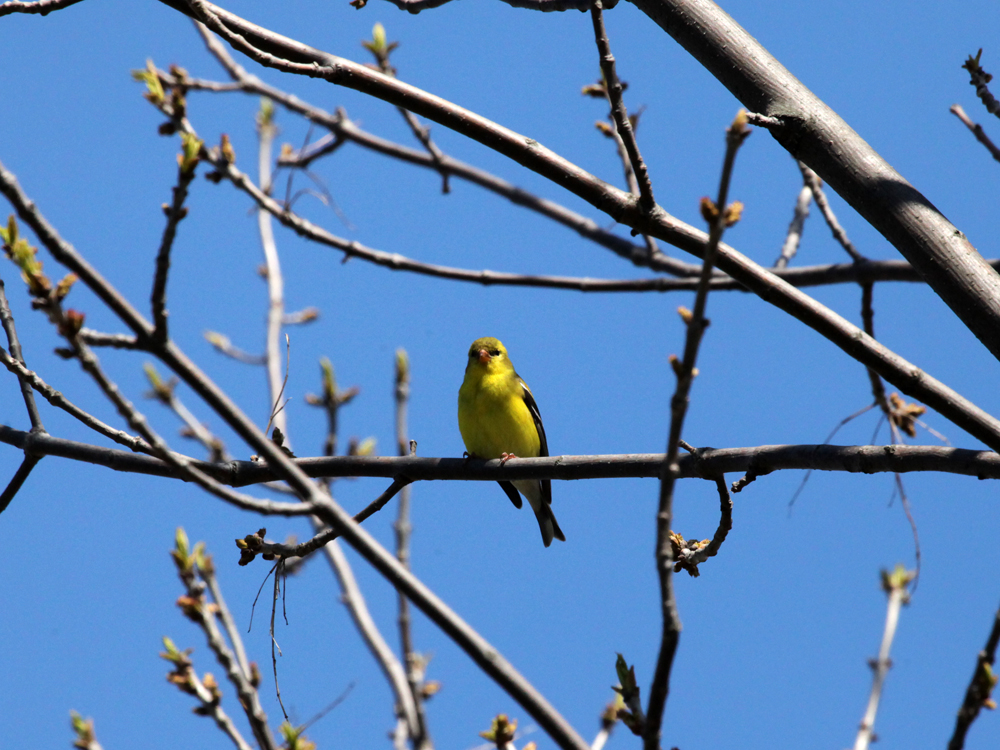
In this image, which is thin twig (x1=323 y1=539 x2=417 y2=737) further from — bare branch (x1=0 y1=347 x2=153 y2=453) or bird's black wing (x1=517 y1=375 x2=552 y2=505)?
bare branch (x1=0 y1=347 x2=153 y2=453)

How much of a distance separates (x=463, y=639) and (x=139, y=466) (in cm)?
188

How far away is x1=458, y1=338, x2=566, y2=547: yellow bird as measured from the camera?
7434 mm

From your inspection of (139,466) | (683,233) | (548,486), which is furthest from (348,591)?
(683,233)

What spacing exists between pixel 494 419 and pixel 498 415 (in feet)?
0.16

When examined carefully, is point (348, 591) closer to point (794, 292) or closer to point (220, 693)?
point (220, 693)

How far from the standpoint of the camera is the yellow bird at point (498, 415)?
7434mm

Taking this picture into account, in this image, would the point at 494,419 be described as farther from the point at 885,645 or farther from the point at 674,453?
the point at 674,453

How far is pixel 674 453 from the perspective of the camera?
1862 mm

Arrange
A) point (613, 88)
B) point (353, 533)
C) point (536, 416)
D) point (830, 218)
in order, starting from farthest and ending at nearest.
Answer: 1. point (536, 416)
2. point (830, 218)
3. point (613, 88)
4. point (353, 533)

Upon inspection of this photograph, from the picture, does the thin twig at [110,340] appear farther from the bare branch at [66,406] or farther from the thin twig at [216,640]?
the thin twig at [216,640]

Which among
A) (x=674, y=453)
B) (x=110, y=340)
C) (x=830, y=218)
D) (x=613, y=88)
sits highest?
(x=830, y=218)

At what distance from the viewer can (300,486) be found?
80.0 inches

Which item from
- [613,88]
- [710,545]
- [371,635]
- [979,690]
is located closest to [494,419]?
[371,635]

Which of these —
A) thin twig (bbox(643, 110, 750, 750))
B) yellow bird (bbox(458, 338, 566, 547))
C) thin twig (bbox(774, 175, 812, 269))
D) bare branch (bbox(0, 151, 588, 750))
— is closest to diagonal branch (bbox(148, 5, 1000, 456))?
thin twig (bbox(643, 110, 750, 750))
